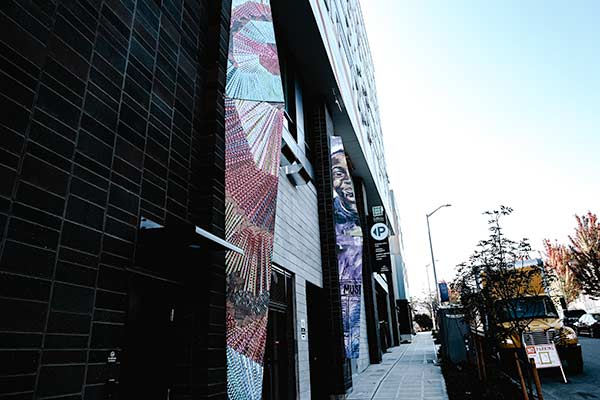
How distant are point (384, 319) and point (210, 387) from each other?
91.0 ft

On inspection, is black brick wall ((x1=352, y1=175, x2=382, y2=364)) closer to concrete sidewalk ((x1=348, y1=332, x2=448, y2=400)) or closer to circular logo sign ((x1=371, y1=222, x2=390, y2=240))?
circular logo sign ((x1=371, y1=222, x2=390, y2=240))

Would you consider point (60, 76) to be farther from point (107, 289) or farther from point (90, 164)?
point (107, 289)

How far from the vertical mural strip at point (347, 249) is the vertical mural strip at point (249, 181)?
6.66 meters

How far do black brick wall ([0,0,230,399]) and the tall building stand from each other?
12 millimetres

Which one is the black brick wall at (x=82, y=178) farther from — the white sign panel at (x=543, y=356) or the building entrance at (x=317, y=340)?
the building entrance at (x=317, y=340)

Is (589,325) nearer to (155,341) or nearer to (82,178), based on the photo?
(155,341)

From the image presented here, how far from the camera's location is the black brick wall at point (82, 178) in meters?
2.44

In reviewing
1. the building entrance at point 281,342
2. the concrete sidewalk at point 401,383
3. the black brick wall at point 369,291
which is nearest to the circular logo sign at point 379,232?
the black brick wall at point 369,291

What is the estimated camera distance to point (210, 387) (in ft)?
12.8

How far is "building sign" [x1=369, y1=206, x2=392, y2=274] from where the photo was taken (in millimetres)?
20953

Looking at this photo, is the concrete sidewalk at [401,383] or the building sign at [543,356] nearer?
the building sign at [543,356]

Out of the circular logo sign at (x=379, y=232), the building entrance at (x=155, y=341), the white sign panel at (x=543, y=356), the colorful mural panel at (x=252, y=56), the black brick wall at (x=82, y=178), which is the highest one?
the circular logo sign at (x=379, y=232)

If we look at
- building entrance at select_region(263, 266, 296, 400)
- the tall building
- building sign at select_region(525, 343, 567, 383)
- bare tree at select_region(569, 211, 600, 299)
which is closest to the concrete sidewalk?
building sign at select_region(525, 343, 567, 383)

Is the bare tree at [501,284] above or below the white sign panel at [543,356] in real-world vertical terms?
above
